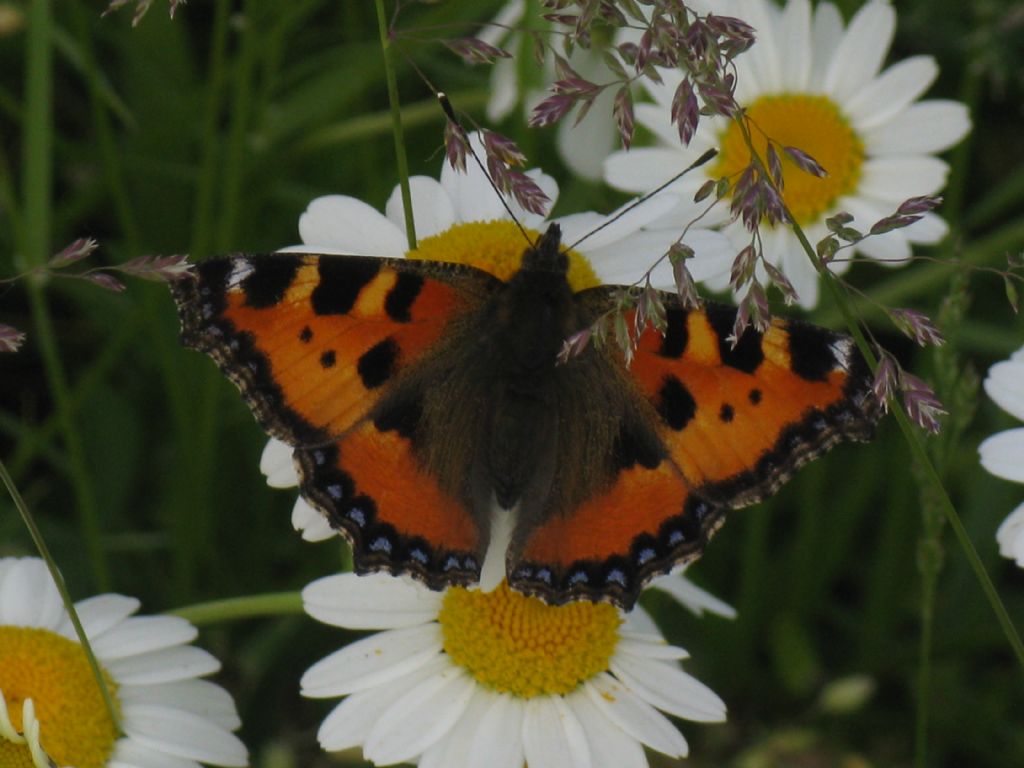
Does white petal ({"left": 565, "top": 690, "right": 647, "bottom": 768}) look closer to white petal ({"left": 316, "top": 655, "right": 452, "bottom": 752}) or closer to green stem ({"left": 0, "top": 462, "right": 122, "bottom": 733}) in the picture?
white petal ({"left": 316, "top": 655, "right": 452, "bottom": 752})

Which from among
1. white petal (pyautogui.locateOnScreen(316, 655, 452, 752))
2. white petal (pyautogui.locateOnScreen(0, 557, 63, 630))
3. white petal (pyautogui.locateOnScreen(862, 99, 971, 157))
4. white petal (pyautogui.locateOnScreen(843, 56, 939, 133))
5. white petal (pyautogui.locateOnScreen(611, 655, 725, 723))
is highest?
white petal (pyautogui.locateOnScreen(843, 56, 939, 133))

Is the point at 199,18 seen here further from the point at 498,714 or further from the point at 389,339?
the point at 498,714

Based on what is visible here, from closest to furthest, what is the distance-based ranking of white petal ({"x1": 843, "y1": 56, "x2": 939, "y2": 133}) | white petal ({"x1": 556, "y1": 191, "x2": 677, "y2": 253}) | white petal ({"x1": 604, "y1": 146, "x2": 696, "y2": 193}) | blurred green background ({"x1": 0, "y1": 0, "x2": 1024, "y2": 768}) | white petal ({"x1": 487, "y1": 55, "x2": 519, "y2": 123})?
white petal ({"x1": 556, "y1": 191, "x2": 677, "y2": 253})
white petal ({"x1": 604, "y1": 146, "x2": 696, "y2": 193})
white petal ({"x1": 843, "y1": 56, "x2": 939, "y2": 133})
blurred green background ({"x1": 0, "y1": 0, "x2": 1024, "y2": 768})
white petal ({"x1": 487, "y1": 55, "x2": 519, "y2": 123})

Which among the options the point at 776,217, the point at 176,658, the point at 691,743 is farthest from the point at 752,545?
the point at 776,217

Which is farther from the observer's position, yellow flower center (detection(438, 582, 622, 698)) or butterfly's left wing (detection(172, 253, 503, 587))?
yellow flower center (detection(438, 582, 622, 698))

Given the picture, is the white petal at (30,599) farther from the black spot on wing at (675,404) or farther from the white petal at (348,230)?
the black spot on wing at (675,404)

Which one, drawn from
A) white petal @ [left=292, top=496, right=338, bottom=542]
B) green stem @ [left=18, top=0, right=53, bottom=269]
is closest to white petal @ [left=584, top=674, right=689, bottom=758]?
white petal @ [left=292, top=496, right=338, bottom=542]

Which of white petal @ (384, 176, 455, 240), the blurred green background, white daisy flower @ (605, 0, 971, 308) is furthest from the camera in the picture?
the blurred green background
